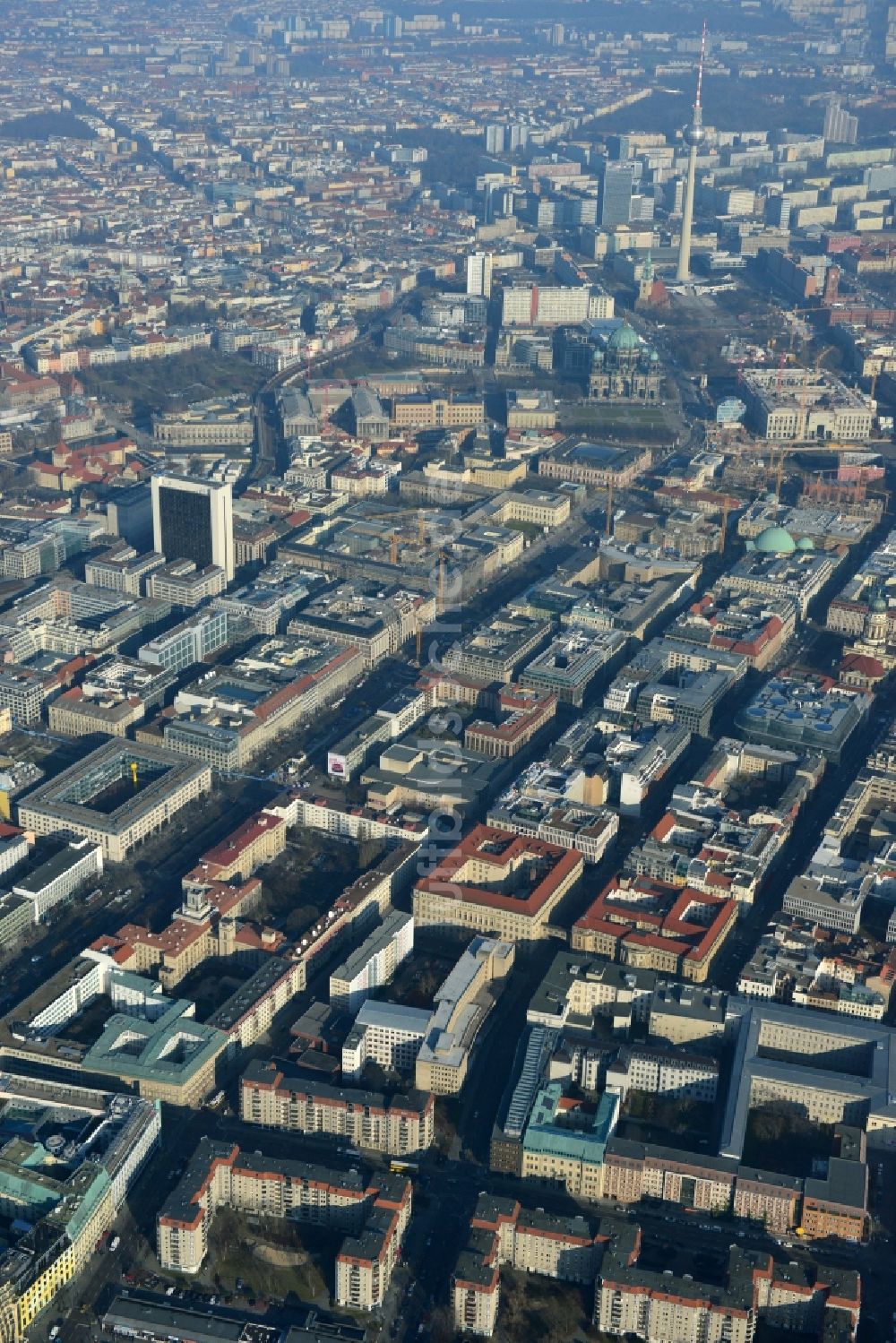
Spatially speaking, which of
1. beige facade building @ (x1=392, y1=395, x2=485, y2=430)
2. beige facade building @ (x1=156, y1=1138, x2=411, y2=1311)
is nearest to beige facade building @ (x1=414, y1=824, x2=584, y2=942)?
beige facade building @ (x1=156, y1=1138, x2=411, y2=1311)

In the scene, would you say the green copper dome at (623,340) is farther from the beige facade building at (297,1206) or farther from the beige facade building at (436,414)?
the beige facade building at (297,1206)

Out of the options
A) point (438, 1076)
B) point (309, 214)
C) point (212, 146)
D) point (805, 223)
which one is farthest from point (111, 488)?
point (212, 146)

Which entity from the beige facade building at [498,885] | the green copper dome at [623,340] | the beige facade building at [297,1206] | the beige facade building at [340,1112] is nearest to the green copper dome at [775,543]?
the beige facade building at [498,885]

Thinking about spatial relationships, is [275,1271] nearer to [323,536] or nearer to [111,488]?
[323,536]

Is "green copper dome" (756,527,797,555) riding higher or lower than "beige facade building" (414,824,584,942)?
higher

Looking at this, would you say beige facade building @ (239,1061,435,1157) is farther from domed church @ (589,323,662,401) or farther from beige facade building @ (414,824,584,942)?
domed church @ (589,323,662,401)

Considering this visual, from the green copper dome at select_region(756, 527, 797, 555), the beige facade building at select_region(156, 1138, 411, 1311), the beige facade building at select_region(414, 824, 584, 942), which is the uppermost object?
the green copper dome at select_region(756, 527, 797, 555)

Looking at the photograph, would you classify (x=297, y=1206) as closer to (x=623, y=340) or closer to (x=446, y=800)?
(x=446, y=800)
